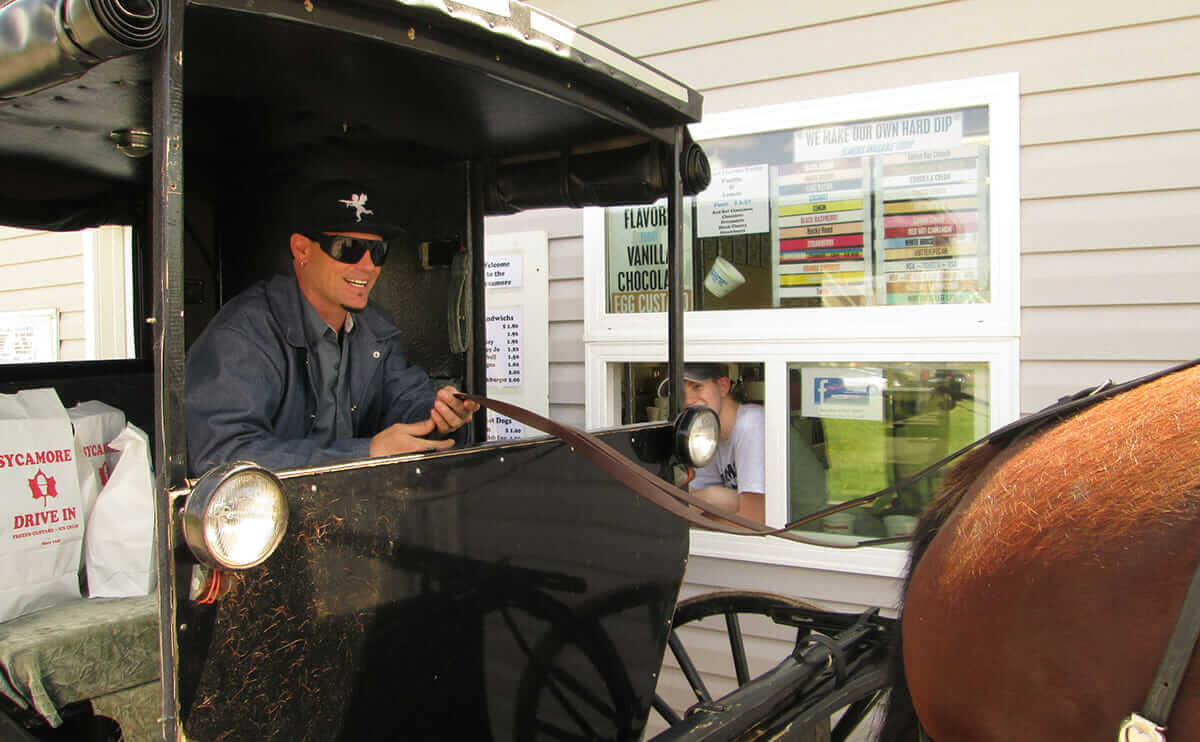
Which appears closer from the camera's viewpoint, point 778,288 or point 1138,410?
point 1138,410

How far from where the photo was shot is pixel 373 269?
2.48 metres

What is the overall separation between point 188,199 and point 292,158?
48 cm

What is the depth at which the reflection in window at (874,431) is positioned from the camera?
316 centimetres

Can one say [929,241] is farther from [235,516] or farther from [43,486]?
[43,486]

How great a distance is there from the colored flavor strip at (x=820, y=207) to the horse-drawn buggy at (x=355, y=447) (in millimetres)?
1083

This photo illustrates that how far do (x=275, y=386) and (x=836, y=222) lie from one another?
2273mm

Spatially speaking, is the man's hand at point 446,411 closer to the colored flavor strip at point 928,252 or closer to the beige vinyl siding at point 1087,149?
the colored flavor strip at point 928,252

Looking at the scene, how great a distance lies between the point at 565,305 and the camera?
13.0ft

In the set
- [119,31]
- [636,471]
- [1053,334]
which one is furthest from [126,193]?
[1053,334]

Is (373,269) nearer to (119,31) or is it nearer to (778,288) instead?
(119,31)

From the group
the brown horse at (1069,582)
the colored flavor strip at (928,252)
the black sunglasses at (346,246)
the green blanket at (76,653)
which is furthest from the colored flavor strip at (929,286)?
the green blanket at (76,653)

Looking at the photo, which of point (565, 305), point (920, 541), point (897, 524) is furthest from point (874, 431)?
point (920, 541)

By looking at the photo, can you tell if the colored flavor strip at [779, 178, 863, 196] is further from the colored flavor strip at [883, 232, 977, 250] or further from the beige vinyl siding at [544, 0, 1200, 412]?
the beige vinyl siding at [544, 0, 1200, 412]

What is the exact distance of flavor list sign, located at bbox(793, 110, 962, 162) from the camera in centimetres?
312
